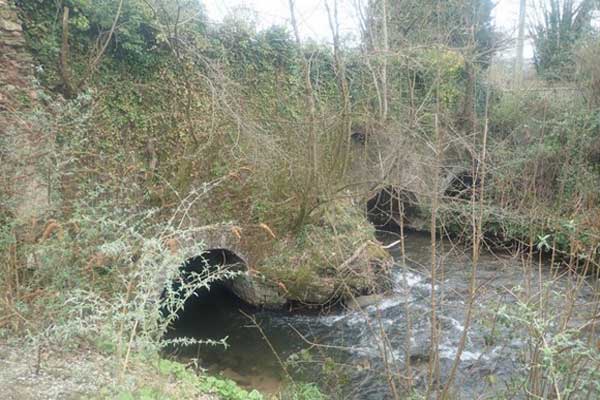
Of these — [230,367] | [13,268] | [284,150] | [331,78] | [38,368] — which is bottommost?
[230,367]

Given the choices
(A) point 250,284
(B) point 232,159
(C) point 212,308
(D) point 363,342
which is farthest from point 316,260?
(B) point 232,159

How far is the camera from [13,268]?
380cm

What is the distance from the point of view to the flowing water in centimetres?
532

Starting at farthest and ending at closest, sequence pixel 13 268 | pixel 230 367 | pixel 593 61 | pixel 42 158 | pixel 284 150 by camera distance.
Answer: pixel 593 61 → pixel 284 150 → pixel 230 367 → pixel 42 158 → pixel 13 268

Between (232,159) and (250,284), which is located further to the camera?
(250,284)

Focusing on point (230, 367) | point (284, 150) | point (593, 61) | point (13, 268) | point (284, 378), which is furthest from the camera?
point (593, 61)

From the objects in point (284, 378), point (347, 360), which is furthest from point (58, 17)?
point (347, 360)

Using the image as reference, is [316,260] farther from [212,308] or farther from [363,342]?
[212,308]

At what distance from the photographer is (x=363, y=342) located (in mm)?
6797

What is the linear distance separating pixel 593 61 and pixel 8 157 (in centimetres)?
1232

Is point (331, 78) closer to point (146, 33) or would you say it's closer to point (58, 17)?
point (146, 33)

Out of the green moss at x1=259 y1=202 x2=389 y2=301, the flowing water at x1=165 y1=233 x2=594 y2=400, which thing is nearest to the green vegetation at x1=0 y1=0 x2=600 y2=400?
the green moss at x1=259 y1=202 x2=389 y2=301

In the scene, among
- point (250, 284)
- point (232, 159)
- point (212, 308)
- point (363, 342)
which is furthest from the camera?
point (212, 308)

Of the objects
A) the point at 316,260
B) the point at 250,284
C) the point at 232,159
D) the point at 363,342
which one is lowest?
the point at 363,342
